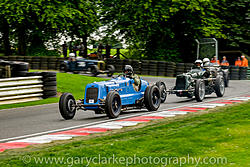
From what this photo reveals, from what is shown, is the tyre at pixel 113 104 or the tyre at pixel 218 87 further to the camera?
the tyre at pixel 218 87

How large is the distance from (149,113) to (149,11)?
23.0 m

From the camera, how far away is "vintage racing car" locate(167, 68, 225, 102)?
1673cm

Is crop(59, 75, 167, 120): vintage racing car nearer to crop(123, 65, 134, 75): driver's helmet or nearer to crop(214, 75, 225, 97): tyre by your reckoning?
crop(123, 65, 134, 75): driver's helmet

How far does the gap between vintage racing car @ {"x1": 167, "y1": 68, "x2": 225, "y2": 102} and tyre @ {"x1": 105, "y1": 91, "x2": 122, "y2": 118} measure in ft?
16.2

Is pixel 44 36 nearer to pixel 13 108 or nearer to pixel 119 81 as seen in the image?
pixel 13 108

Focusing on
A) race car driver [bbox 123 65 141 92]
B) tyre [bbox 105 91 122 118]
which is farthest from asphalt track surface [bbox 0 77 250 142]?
race car driver [bbox 123 65 141 92]

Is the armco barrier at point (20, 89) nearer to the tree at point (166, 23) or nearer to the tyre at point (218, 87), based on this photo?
the tyre at point (218, 87)

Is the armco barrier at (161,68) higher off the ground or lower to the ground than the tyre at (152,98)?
higher

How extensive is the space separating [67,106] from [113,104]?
1.21 metres

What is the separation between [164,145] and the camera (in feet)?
25.1

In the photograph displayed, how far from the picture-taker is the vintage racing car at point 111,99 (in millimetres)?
11953

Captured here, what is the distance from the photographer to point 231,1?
3666 cm

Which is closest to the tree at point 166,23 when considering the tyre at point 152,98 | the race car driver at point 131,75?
the race car driver at point 131,75

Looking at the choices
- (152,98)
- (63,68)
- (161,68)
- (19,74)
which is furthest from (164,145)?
(161,68)
